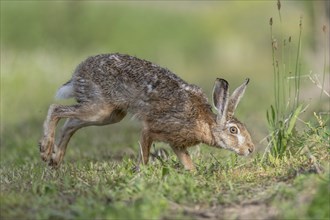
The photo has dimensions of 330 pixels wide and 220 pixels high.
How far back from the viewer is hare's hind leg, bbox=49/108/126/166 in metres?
8.28

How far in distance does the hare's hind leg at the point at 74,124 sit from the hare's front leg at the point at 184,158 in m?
0.80

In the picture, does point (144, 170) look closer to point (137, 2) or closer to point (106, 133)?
point (106, 133)

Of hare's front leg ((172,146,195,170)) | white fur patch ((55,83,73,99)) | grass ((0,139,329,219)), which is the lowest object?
hare's front leg ((172,146,195,170))

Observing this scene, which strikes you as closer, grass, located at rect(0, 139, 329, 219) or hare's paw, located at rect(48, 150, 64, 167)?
grass, located at rect(0, 139, 329, 219)

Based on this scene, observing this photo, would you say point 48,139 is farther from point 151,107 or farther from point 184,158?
point 184,158

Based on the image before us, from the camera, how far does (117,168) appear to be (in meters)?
7.32

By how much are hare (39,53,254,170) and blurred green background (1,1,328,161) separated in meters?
1.74

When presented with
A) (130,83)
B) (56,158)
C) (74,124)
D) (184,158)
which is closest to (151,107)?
(130,83)

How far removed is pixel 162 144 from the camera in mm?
10711

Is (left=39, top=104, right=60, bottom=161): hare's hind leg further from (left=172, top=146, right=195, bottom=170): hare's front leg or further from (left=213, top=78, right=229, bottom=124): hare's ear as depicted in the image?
(left=213, top=78, right=229, bottom=124): hare's ear

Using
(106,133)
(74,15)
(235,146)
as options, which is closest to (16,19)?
(74,15)

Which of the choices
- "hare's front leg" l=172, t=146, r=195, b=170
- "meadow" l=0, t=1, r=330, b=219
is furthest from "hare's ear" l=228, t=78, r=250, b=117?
"hare's front leg" l=172, t=146, r=195, b=170

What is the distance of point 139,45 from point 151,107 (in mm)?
18791

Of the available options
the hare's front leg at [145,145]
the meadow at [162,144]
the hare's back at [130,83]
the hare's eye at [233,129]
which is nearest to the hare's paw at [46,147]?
the meadow at [162,144]
